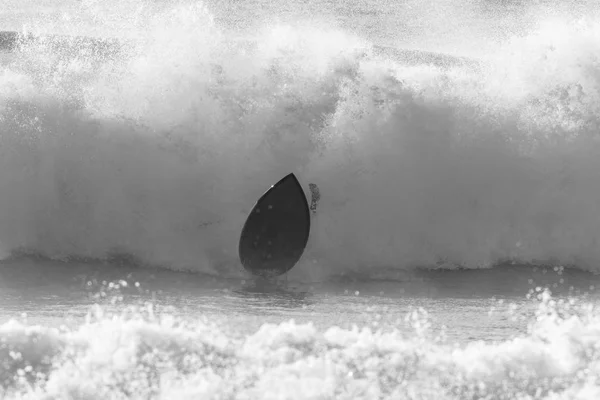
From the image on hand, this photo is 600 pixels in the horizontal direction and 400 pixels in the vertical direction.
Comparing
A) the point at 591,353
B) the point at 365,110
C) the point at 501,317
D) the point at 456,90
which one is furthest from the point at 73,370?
the point at 456,90

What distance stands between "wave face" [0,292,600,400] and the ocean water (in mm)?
782

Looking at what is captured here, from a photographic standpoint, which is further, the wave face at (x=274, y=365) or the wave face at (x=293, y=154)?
the wave face at (x=293, y=154)

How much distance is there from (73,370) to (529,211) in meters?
6.82

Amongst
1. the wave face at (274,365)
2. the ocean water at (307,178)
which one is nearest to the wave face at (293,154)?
the ocean water at (307,178)

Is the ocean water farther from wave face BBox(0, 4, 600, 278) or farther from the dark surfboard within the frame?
the dark surfboard

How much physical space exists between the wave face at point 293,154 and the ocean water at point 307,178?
22 mm

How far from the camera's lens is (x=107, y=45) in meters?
13.5

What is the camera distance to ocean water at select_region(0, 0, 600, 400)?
360 inches

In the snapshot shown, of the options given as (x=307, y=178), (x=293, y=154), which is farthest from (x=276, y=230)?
(x=293, y=154)

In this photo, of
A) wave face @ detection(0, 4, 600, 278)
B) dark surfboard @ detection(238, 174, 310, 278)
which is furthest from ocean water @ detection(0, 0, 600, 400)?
dark surfboard @ detection(238, 174, 310, 278)

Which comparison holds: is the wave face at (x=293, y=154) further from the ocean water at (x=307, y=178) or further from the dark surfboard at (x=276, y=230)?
the dark surfboard at (x=276, y=230)

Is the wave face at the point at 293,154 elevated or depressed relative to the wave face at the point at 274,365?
elevated

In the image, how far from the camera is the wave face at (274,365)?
6.04m

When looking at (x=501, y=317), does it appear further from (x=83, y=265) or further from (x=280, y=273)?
(x=83, y=265)
